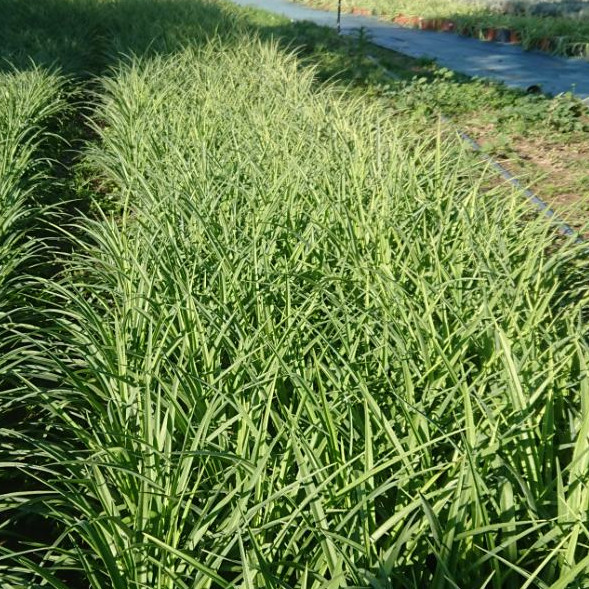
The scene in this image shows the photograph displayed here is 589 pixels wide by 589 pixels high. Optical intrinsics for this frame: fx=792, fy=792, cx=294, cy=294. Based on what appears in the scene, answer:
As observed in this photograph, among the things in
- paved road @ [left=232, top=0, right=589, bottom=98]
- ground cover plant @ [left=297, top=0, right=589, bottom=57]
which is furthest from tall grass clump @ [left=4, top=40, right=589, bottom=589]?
ground cover plant @ [left=297, top=0, right=589, bottom=57]

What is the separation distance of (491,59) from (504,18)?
3.67 m

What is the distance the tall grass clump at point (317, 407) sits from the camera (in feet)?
4.58

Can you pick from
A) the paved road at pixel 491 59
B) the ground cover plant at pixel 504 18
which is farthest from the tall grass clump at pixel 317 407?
the ground cover plant at pixel 504 18

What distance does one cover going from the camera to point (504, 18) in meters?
13.4

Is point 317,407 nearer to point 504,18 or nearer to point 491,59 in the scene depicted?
point 491,59

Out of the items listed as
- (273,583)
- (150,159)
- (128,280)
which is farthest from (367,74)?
(273,583)

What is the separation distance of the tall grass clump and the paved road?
4.81 meters

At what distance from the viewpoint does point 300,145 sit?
132 inches

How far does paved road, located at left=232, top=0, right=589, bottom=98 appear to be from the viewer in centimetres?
845

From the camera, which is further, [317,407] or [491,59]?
[491,59]

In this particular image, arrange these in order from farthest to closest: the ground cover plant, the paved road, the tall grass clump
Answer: the ground cover plant < the paved road < the tall grass clump

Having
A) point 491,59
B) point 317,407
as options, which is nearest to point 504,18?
point 491,59

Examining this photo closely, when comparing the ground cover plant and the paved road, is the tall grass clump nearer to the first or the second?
the paved road

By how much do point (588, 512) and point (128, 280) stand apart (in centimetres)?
144
